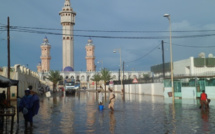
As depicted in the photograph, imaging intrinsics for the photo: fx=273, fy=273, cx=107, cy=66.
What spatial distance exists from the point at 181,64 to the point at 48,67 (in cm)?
9645

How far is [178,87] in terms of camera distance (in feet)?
118

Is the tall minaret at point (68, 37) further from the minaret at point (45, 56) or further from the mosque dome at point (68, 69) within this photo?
the minaret at point (45, 56)

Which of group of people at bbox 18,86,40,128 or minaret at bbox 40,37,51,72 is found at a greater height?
minaret at bbox 40,37,51,72

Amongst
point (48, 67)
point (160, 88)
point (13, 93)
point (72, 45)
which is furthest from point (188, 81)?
point (48, 67)

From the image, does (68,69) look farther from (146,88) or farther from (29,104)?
(29,104)

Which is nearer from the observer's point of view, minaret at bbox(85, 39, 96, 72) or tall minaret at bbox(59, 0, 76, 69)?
tall minaret at bbox(59, 0, 76, 69)

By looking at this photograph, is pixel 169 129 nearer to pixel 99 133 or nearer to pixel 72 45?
pixel 99 133

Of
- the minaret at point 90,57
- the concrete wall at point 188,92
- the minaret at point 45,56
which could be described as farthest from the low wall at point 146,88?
the minaret at point 45,56

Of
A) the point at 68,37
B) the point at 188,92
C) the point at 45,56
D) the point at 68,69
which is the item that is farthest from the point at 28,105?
the point at 45,56

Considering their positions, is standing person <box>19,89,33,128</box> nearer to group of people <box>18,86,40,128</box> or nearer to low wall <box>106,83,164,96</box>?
group of people <box>18,86,40,128</box>

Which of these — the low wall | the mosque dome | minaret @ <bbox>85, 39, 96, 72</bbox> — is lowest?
the low wall

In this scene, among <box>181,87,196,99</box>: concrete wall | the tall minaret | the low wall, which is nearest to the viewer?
<box>181,87,196,99</box>: concrete wall

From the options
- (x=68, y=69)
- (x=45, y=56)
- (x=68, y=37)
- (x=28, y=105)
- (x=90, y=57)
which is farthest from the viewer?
(x=90, y=57)

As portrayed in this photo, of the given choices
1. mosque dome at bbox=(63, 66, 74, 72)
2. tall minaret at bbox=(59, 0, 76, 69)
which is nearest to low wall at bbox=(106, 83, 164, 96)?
mosque dome at bbox=(63, 66, 74, 72)
